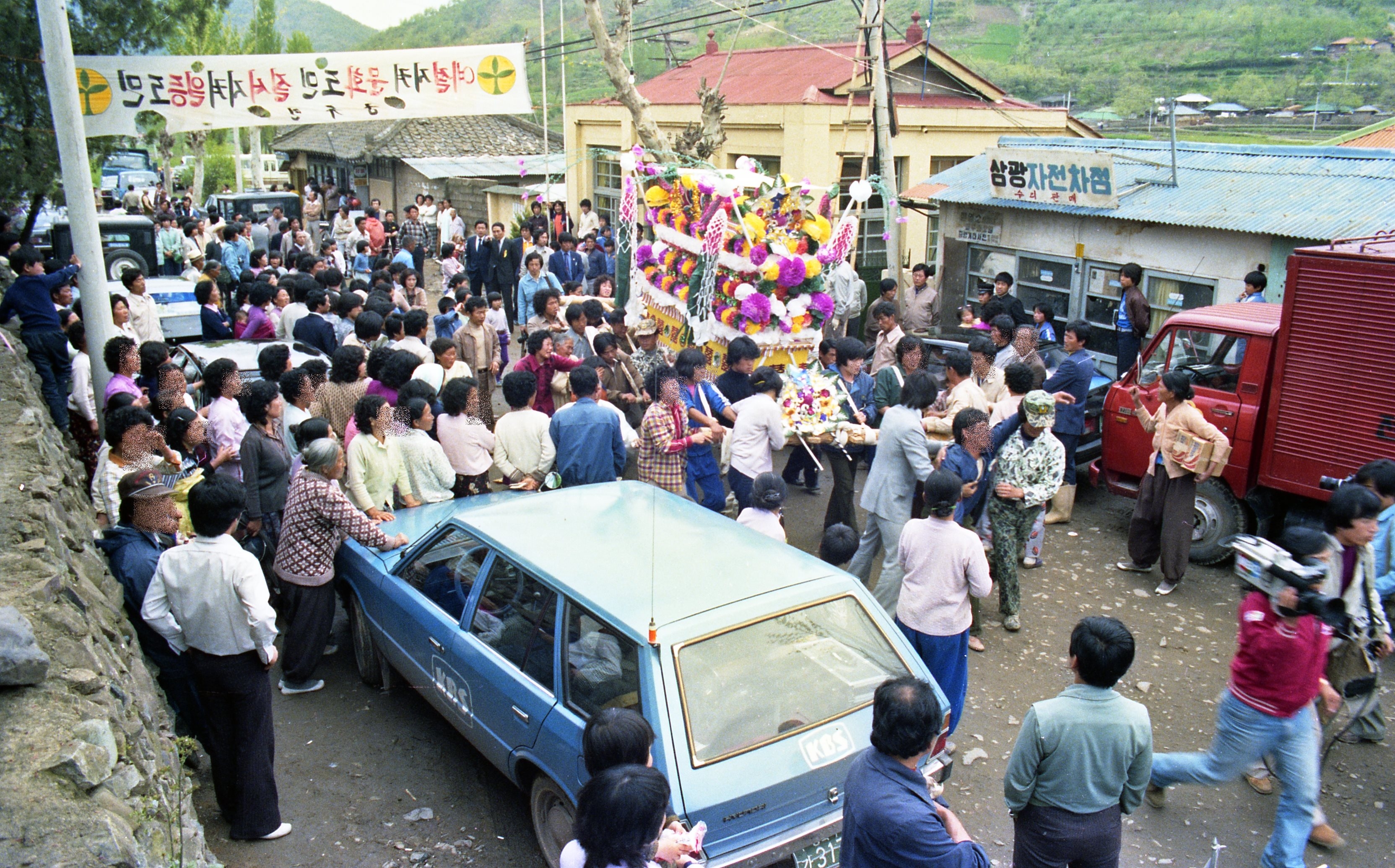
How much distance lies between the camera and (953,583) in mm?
5023

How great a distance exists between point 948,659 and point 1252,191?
7858 millimetres

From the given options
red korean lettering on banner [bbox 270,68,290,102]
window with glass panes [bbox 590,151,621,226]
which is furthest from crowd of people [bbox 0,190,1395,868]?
window with glass panes [bbox 590,151,621,226]

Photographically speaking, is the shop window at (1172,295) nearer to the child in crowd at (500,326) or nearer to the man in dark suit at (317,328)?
the child in crowd at (500,326)

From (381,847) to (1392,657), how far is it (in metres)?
6.34

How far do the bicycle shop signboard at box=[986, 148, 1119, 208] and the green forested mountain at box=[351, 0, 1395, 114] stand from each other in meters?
23.1

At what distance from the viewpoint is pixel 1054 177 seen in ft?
37.7

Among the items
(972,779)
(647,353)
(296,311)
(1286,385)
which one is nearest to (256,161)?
(296,311)

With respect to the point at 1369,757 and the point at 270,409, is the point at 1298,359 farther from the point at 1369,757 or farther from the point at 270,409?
the point at 270,409

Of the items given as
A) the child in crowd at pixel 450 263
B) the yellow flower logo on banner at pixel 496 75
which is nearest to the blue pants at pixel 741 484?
the yellow flower logo on banner at pixel 496 75

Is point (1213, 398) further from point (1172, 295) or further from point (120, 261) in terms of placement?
point (120, 261)

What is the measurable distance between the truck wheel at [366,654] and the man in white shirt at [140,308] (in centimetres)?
536

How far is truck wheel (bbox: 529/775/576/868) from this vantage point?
416cm

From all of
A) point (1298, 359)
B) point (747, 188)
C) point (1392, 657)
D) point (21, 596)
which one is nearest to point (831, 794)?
point (21, 596)

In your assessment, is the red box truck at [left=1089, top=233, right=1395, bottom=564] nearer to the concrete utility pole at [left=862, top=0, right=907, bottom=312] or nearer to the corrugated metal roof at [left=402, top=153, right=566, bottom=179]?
the concrete utility pole at [left=862, top=0, right=907, bottom=312]
